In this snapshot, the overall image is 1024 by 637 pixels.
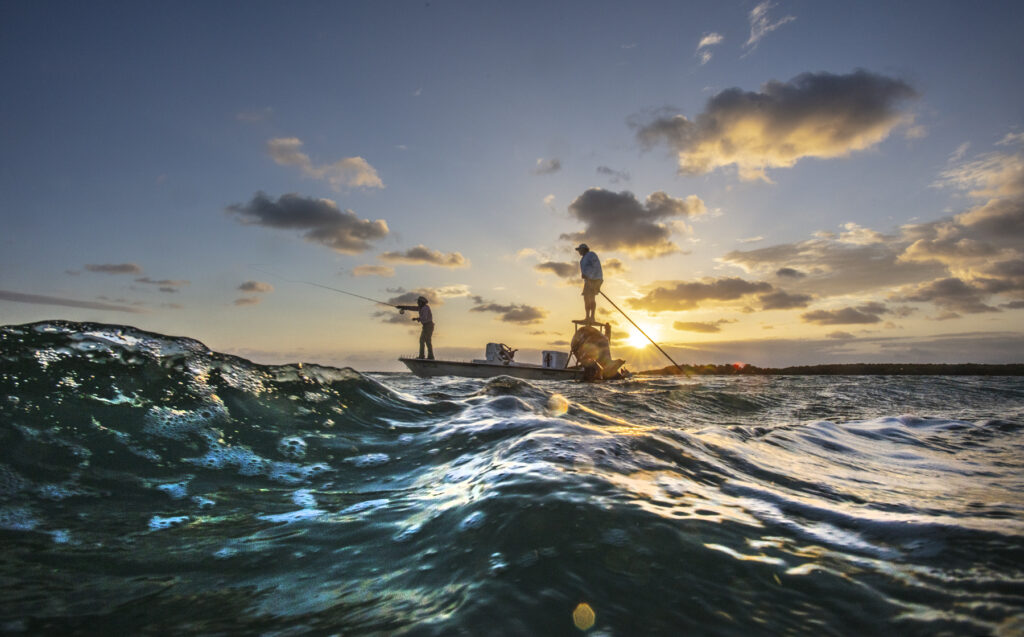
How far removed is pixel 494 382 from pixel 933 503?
500 centimetres

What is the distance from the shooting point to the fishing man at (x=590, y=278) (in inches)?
775

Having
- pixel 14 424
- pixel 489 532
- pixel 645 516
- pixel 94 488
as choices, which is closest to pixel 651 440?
pixel 645 516

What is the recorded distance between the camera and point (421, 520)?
2150mm

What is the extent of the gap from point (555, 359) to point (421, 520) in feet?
60.8

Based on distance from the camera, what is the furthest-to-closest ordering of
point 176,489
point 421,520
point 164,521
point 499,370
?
point 499,370, point 176,489, point 164,521, point 421,520

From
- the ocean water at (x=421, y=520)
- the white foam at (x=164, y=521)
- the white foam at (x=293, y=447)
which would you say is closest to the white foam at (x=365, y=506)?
the ocean water at (x=421, y=520)

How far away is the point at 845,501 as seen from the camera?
2777 millimetres

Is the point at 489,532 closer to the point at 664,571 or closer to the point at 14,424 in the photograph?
the point at 664,571

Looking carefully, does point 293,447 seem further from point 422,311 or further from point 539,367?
point 422,311

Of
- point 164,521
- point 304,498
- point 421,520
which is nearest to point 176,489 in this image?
point 164,521

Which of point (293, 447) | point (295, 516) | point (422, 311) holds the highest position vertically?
point (422, 311)

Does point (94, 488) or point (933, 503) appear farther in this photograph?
point (933, 503)

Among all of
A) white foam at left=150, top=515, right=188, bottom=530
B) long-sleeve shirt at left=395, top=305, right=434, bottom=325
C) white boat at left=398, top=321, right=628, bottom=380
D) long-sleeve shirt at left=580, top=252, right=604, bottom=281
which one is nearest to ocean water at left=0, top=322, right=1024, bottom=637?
white foam at left=150, top=515, right=188, bottom=530

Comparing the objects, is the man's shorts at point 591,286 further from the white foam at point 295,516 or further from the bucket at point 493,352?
the white foam at point 295,516
